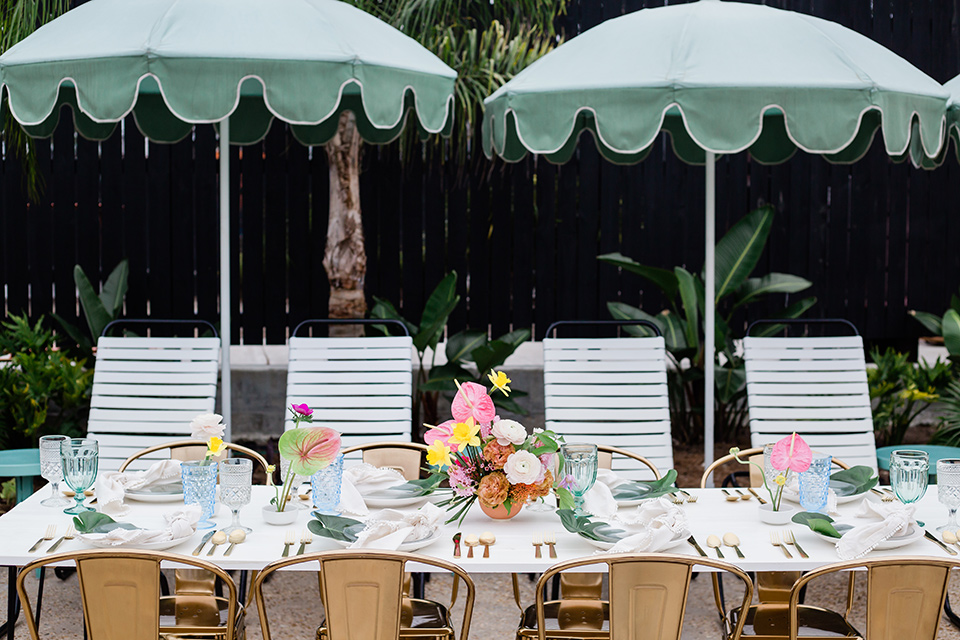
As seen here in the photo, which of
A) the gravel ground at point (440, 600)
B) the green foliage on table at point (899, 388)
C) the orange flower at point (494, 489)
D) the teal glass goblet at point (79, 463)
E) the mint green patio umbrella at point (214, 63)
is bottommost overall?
Result: the gravel ground at point (440, 600)

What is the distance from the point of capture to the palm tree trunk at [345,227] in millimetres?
6469

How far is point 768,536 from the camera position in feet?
9.84

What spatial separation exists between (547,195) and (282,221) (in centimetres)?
220

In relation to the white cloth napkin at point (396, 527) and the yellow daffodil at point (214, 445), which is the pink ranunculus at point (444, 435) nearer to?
the white cloth napkin at point (396, 527)

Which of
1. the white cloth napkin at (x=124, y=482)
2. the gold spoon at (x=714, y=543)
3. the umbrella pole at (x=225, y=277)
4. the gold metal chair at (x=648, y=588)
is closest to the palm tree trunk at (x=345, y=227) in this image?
the umbrella pole at (x=225, y=277)

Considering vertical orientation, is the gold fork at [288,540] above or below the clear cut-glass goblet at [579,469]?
below

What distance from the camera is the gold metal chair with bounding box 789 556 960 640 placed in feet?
7.86

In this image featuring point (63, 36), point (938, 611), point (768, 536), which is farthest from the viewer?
point (63, 36)

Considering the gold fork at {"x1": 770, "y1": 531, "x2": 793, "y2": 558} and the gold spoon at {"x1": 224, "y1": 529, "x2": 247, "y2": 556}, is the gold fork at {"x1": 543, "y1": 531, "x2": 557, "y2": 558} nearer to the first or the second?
the gold fork at {"x1": 770, "y1": 531, "x2": 793, "y2": 558}

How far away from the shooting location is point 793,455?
3012mm

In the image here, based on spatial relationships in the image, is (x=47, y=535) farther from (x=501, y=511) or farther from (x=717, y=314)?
(x=717, y=314)

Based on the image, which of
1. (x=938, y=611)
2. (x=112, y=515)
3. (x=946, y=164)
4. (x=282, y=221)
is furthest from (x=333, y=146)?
(x=946, y=164)

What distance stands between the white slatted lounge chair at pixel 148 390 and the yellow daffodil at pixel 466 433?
2.64m

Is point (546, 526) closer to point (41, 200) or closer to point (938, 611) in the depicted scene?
point (938, 611)
